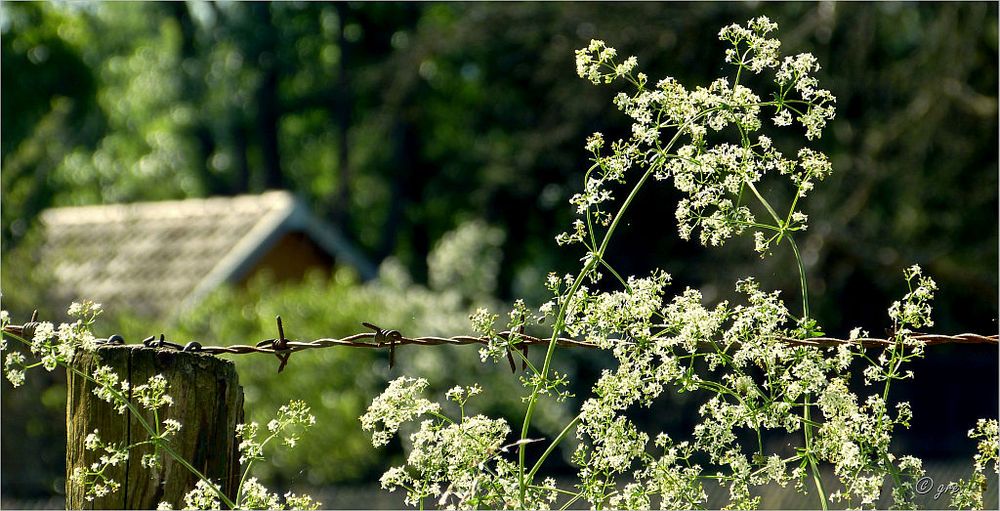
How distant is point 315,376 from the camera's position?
1062 cm

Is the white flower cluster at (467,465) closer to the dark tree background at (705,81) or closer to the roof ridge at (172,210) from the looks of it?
the dark tree background at (705,81)

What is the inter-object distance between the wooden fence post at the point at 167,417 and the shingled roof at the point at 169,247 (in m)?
9.99

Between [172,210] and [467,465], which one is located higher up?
[172,210]

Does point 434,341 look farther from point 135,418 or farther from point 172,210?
point 172,210

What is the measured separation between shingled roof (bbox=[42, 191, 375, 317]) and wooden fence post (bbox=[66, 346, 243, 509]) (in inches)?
393

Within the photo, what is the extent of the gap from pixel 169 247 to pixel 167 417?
12.5 metres

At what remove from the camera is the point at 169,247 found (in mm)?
14430

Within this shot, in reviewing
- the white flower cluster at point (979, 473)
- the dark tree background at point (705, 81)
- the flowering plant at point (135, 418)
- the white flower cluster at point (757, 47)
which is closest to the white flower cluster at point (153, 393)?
the flowering plant at point (135, 418)

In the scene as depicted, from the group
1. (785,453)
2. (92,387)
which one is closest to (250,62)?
(785,453)

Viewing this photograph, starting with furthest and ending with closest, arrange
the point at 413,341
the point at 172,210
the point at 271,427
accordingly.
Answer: the point at 172,210 → the point at 413,341 → the point at 271,427

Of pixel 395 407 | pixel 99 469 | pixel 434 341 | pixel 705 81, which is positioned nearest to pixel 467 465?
pixel 395 407

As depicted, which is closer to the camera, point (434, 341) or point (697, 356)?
point (697, 356)

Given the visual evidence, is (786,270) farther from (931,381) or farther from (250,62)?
(250,62)

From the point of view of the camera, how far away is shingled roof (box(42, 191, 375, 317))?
43.5 ft
